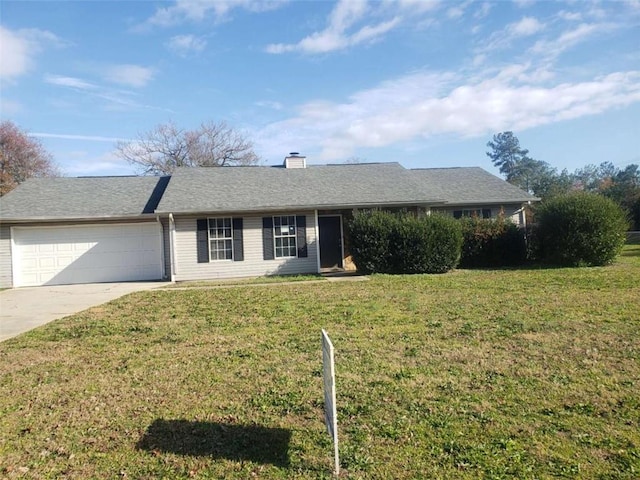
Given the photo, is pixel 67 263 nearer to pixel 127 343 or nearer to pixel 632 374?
pixel 127 343

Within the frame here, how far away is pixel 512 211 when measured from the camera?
20062 mm

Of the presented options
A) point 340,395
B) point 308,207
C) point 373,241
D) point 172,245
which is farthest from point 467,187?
point 340,395

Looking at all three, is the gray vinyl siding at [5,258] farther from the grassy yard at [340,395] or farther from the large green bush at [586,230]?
the large green bush at [586,230]

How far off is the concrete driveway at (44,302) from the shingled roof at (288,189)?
3.49 meters

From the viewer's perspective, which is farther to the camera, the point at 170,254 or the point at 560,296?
the point at 170,254

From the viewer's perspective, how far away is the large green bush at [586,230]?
48.7 feet

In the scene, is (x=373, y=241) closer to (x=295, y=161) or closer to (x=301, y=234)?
(x=301, y=234)

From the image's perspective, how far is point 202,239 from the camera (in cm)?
1562

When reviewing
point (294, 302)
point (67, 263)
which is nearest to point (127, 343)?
point (294, 302)

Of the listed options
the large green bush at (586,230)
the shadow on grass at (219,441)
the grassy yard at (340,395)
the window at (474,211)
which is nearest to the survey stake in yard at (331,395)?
the grassy yard at (340,395)

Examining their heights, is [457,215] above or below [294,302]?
above

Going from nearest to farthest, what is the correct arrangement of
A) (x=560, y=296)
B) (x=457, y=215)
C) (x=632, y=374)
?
(x=632, y=374) < (x=560, y=296) < (x=457, y=215)

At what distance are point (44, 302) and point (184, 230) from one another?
5.25 metres

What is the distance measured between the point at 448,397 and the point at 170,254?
13316 mm
